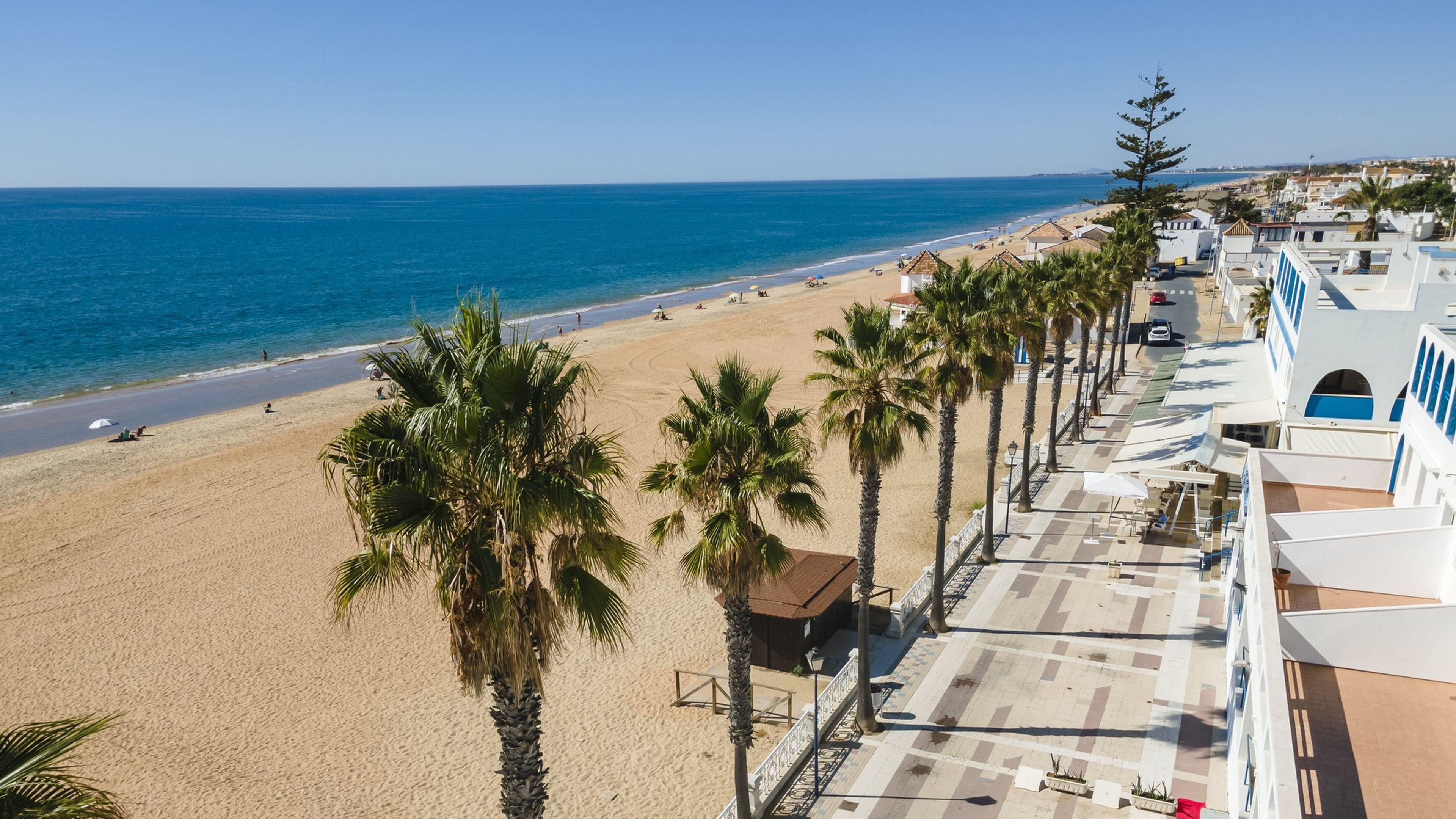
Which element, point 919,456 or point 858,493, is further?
point 919,456

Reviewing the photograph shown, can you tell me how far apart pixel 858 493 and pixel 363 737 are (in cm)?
1577

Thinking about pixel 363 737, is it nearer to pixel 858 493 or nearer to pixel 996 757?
pixel 996 757

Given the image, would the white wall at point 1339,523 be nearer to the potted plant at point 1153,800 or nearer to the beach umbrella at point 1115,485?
the potted plant at point 1153,800

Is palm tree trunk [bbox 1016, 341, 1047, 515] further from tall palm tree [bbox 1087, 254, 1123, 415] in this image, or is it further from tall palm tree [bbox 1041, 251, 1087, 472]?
tall palm tree [bbox 1087, 254, 1123, 415]

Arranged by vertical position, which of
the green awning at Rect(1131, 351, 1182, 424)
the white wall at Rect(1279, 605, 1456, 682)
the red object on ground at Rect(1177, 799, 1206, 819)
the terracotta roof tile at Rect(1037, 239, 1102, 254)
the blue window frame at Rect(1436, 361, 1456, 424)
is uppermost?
the blue window frame at Rect(1436, 361, 1456, 424)

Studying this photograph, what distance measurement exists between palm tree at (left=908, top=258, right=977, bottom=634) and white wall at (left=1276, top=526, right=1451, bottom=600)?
6.12 m

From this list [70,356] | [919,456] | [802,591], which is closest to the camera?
[802,591]

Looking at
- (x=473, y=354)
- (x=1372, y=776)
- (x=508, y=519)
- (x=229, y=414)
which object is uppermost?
(x=473, y=354)

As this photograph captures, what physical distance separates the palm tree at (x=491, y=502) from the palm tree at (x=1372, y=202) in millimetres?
50892

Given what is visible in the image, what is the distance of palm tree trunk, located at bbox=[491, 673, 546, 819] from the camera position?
7.41 meters

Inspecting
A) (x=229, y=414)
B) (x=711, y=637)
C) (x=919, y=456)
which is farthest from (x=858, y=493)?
(x=229, y=414)

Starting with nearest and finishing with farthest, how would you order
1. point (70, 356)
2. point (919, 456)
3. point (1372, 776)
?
point (1372, 776) → point (919, 456) → point (70, 356)

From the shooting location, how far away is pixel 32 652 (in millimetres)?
18625

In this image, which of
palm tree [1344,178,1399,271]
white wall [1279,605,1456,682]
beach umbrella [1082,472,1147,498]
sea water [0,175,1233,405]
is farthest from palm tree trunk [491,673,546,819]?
palm tree [1344,178,1399,271]
